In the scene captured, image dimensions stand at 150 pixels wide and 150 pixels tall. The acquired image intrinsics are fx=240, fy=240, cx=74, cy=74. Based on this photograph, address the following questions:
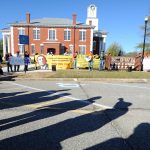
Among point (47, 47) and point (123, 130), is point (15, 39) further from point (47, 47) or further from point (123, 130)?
point (123, 130)

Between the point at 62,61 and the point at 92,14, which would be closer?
the point at 62,61

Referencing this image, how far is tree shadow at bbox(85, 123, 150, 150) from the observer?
4.45 m

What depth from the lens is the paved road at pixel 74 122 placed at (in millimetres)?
4602

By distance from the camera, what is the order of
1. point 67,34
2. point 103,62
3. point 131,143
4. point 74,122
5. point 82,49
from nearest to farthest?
point 131,143
point 74,122
point 103,62
point 67,34
point 82,49

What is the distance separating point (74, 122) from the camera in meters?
5.95

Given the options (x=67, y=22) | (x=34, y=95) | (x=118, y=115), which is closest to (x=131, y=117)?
(x=118, y=115)

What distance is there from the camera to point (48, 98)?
891cm

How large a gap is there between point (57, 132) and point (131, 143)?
157 cm

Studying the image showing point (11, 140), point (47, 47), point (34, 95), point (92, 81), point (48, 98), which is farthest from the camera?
point (47, 47)

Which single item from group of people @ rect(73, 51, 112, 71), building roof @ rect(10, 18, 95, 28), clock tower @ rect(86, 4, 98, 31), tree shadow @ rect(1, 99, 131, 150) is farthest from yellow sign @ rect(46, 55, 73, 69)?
clock tower @ rect(86, 4, 98, 31)

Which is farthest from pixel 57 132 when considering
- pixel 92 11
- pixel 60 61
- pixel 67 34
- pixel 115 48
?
pixel 115 48

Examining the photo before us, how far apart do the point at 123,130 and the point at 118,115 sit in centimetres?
132

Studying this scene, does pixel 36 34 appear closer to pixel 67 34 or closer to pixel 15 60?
pixel 67 34

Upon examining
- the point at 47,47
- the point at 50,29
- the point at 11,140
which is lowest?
the point at 11,140
